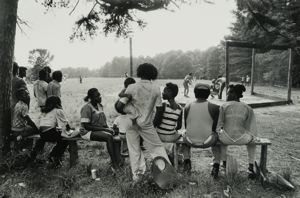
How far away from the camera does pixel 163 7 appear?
8.09 metres

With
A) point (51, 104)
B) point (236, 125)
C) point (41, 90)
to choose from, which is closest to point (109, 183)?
point (51, 104)

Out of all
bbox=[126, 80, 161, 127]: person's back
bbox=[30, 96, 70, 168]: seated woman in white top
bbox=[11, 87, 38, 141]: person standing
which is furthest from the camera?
bbox=[11, 87, 38, 141]: person standing

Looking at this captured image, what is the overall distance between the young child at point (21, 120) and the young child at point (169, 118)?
88.4 inches

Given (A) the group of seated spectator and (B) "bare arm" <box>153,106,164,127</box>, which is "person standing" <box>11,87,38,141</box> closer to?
(A) the group of seated spectator

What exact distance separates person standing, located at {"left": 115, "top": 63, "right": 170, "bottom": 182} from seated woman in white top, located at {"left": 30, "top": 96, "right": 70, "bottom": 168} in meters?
1.43

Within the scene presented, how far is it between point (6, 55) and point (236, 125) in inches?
160

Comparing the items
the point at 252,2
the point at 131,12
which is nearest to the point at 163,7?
the point at 131,12

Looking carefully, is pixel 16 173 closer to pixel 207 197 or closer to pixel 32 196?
pixel 32 196

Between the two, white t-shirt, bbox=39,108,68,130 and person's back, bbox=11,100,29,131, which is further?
person's back, bbox=11,100,29,131

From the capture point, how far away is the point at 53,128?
5445 mm

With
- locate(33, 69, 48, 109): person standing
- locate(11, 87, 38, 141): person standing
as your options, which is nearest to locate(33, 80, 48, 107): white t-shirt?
locate(33, 69, 48, 109): person standing

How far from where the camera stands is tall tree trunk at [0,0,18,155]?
5469 millimetres

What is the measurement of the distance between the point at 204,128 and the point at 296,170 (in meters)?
1.96

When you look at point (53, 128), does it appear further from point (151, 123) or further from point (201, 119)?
point (201, 119)
